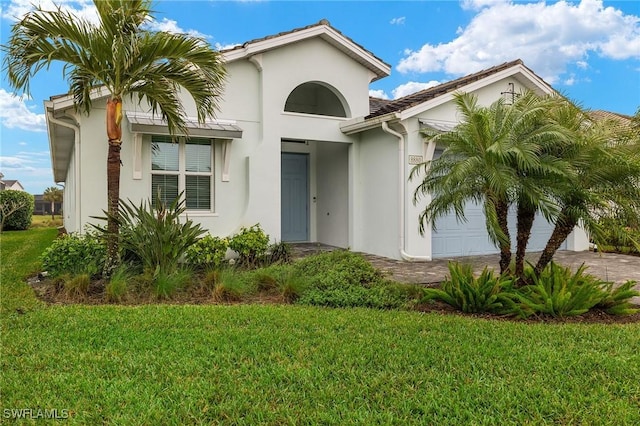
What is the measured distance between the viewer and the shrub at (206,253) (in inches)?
383

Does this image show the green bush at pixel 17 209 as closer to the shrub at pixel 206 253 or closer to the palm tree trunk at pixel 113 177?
the shrub at pixel 206 253

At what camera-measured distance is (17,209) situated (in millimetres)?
23375

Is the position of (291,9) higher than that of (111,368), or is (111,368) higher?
(291,9)

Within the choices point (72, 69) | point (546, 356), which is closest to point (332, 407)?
point (546, 356)

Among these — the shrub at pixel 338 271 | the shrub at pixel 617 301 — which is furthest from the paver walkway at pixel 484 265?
the shrub at pixel 617 301

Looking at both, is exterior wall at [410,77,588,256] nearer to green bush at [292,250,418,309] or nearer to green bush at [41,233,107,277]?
green bush at [292,250,418,309]

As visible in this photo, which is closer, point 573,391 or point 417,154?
point 573,391

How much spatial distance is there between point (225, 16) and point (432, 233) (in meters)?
9.06

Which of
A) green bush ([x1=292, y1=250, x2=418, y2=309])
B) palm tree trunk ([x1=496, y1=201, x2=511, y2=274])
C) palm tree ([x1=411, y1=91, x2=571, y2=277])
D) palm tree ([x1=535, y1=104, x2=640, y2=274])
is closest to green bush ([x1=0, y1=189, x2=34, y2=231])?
green bush ([x1=292, y1=250, x2=418, y2=309])

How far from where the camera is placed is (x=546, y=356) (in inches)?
179

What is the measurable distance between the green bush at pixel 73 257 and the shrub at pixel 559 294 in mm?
7864

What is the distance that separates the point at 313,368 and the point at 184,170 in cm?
837

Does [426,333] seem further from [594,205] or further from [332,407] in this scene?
[594,205]

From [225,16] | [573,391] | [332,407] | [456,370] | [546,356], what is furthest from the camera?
[225,16]
